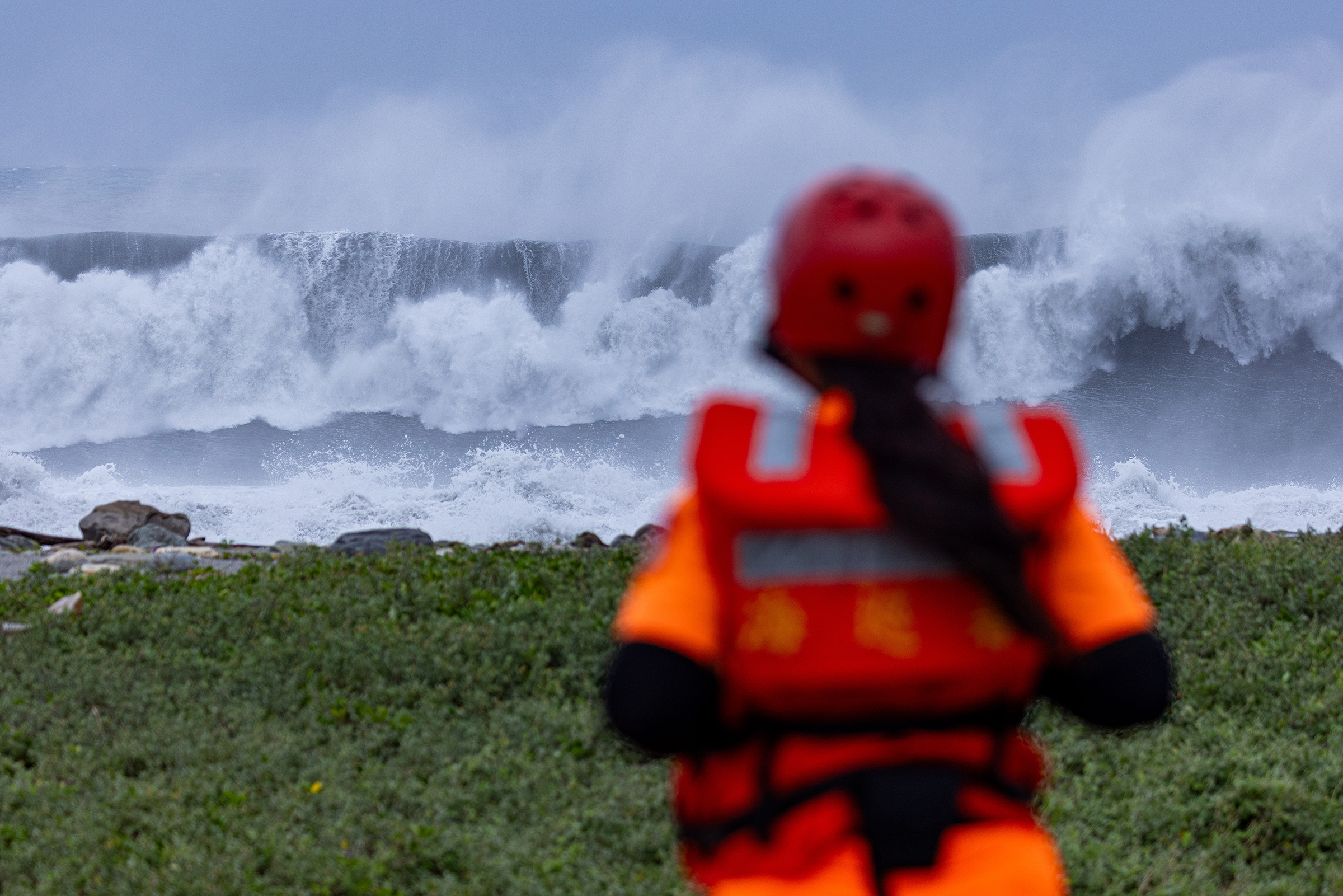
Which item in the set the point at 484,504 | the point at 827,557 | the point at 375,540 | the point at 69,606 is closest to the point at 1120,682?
the point at 827,557

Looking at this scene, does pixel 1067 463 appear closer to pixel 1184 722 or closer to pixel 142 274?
pixel 1184 722

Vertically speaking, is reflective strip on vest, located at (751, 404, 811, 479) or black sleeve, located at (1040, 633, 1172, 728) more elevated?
reflective strip on vest, located at (751, 404, 811, 479)

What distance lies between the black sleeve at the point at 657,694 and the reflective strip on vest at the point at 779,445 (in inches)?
9.6

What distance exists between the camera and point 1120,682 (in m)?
1.39

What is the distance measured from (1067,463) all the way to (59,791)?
12.9 ft

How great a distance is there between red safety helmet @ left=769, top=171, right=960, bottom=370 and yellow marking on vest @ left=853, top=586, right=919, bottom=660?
0.28m

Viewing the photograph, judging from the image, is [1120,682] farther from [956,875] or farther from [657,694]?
[657,694]

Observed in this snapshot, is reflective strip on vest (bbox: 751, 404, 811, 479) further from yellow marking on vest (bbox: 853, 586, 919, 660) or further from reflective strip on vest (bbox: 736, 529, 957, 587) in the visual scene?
yellow marking on vest (bbox: 853, 586, 919, 660)

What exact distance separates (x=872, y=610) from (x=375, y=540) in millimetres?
7223

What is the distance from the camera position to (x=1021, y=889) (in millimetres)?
1325

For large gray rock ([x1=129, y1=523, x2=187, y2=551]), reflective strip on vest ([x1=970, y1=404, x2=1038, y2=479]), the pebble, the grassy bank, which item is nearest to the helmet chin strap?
reflective strip on vest ([x1=970, y1=404, x2=1038, y2=479])

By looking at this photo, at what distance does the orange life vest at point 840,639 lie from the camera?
126cm

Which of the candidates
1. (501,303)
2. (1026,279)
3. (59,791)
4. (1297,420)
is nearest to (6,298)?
(501,303)

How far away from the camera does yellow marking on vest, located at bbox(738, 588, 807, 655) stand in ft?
4.24
